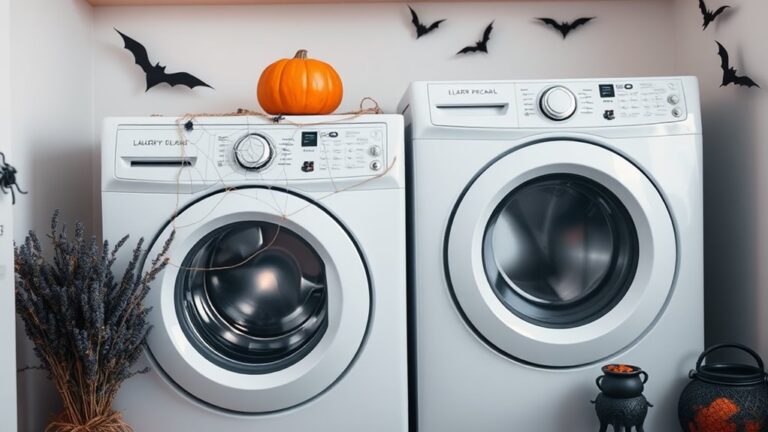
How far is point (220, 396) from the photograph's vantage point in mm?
1398

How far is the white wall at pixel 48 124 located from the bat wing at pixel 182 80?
231 mm

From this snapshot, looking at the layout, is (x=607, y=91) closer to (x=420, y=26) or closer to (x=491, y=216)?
(x=491, y=216)

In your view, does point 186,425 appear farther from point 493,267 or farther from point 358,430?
point 493,267

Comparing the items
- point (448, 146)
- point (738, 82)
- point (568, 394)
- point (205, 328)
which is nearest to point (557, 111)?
point (448, 146)

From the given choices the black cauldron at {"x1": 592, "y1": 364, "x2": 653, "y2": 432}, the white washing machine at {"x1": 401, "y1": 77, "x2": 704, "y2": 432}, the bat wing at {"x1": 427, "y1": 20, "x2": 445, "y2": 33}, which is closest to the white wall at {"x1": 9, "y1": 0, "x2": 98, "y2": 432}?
the white washing machine at {"x1": 401, "y1": 77, "x2": 704, "y2": 432}

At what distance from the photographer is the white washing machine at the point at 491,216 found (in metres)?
1.45

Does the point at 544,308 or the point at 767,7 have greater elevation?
the point at 767,7

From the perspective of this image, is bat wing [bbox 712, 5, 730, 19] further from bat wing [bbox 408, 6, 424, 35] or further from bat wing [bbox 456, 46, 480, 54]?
bat wing [bbox 408, 6, 424, 35]

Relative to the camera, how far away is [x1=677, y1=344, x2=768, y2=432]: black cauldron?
1.33 m

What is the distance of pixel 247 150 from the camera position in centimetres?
141

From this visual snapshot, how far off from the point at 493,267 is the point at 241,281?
0.58 m

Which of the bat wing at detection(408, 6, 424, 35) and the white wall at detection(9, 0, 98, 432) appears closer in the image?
the white wall at detection(9, 0, 98, 432)

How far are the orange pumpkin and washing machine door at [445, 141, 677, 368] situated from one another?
0.43 metres

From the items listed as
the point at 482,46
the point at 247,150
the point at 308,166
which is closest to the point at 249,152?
the point at 247,150
